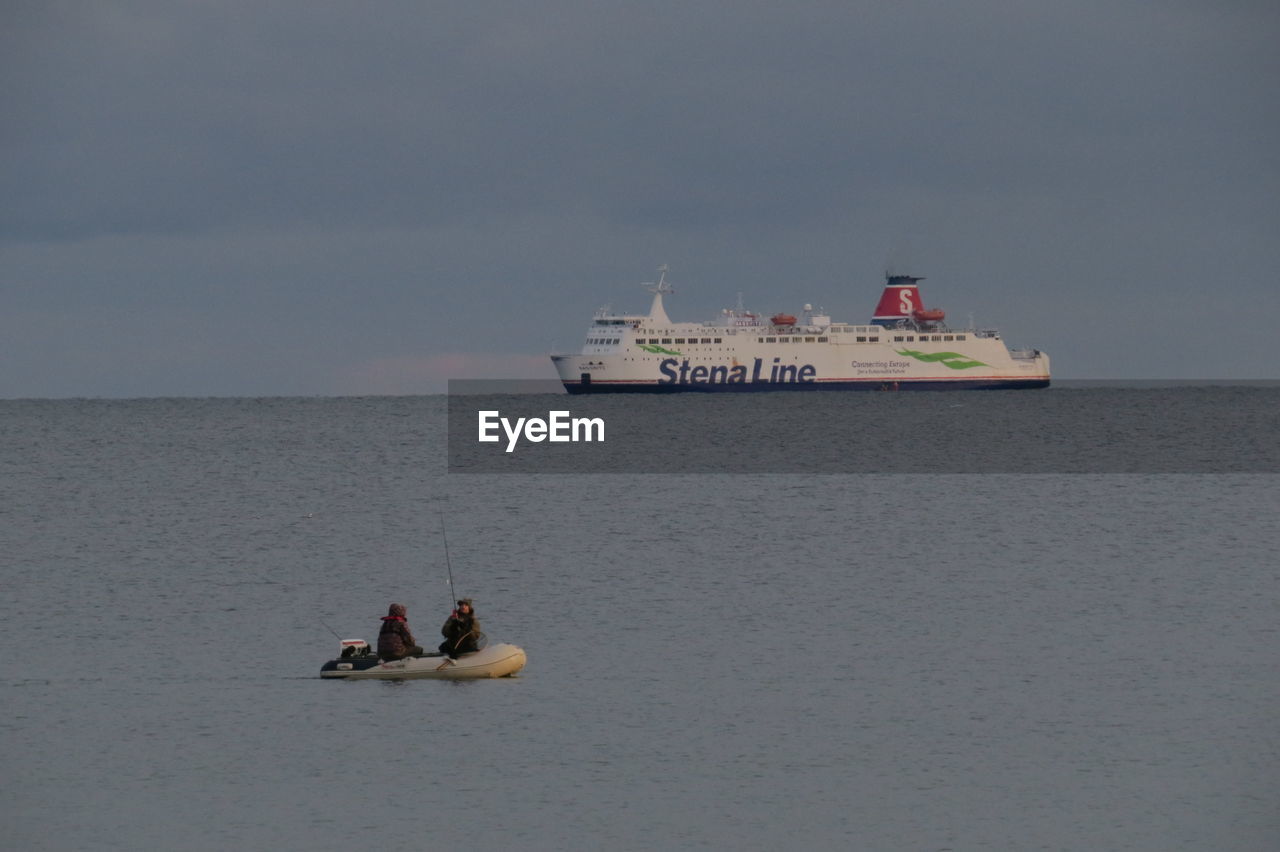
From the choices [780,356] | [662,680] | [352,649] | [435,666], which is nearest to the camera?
[662,680]

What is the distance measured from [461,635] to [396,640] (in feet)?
3.69

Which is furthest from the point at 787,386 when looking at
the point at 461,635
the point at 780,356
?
the point at 461,635

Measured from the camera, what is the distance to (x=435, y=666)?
91.3ft

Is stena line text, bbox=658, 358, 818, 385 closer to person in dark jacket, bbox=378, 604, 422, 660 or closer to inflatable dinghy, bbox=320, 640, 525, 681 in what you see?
person in dark jacket, bbox=378, 604, 422, 660

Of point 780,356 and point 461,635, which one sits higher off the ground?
point 780,356

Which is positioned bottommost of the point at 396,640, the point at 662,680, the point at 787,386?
the point at 662,680

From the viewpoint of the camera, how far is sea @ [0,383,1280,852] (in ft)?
65.0

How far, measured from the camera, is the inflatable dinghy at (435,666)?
2752cm

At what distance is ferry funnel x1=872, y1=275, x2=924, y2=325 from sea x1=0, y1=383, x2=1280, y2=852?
108m

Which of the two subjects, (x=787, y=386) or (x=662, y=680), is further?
(x=787, y=386)

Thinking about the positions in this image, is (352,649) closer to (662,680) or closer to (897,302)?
(662,680)

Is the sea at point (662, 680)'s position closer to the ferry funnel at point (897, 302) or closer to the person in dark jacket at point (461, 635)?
the person in dark jacket at point (461, 635)

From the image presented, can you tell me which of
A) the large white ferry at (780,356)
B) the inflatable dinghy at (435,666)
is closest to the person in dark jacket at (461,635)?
the inflatable dinghy at (435,666)

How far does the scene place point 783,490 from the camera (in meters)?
68.7
